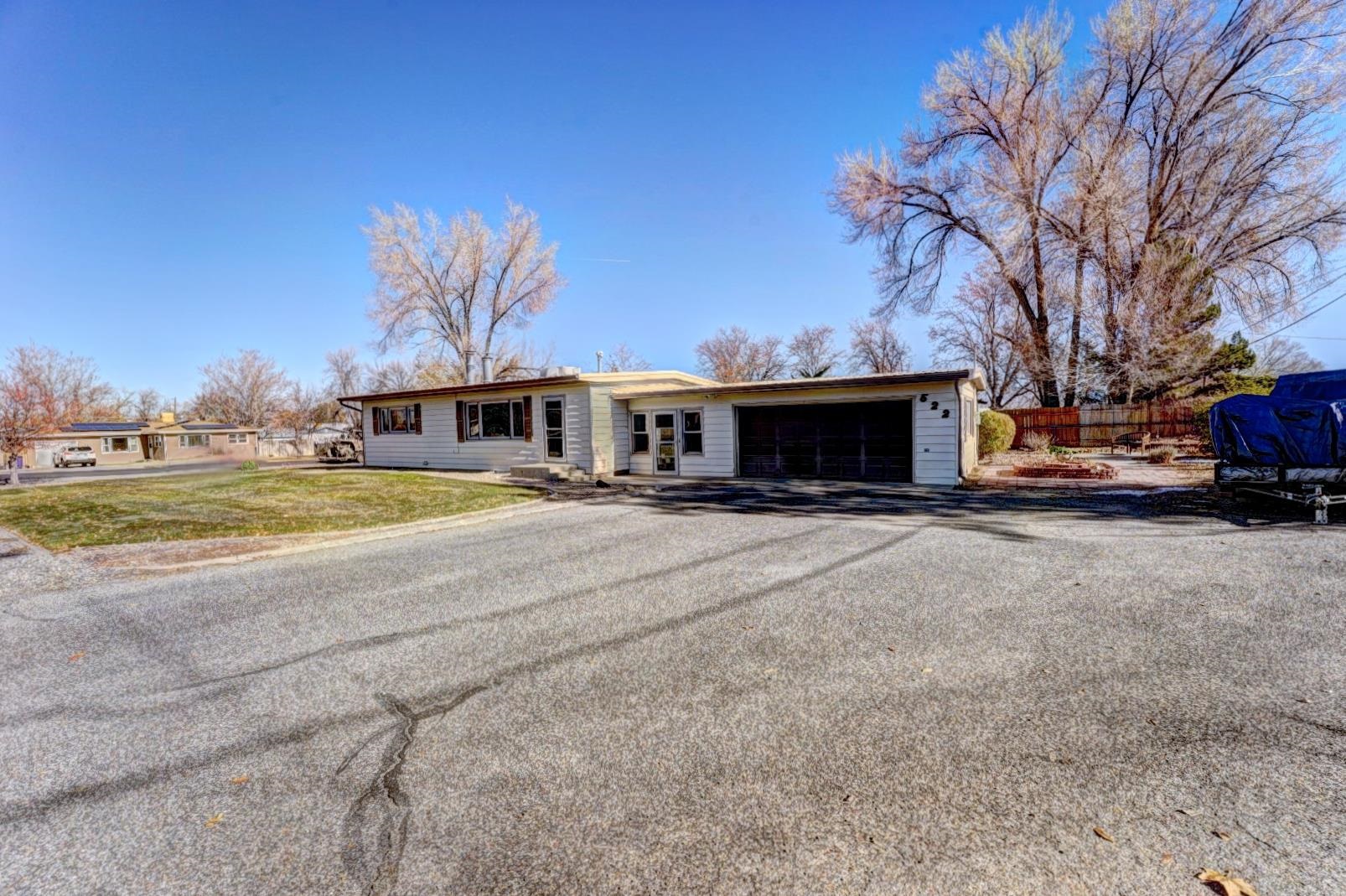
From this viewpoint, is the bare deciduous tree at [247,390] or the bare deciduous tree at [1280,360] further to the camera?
the bare deciduous tree at [247,390]

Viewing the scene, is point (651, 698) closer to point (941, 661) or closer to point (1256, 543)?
point (941, 661)

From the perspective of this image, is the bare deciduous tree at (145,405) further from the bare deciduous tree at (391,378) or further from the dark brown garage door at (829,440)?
the dark brown garage door at (829,440)

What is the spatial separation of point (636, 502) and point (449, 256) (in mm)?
25824

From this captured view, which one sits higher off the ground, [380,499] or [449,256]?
[449,256]

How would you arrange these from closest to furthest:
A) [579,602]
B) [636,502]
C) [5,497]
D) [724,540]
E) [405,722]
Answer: [405,722] < [579,602] < [724,540] < [636,502] < [5,497]

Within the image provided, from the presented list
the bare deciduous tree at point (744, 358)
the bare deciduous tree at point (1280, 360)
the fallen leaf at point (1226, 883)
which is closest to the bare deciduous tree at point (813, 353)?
the bare deciduous tree at point (744, 358)

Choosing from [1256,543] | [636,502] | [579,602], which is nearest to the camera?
[579,602]

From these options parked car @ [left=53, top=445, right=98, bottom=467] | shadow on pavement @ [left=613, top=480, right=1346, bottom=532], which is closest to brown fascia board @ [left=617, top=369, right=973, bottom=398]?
shadow on pavement @ [left=613, top=480, right=1346, bottom=532]

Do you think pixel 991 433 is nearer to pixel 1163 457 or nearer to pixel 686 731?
pixel 1163 457

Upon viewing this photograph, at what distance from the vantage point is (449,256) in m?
31.7

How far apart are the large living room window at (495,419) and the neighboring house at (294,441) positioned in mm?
13159

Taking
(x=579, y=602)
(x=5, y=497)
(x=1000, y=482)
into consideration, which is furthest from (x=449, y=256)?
(x=579, y=602)

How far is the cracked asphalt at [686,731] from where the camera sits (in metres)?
2.02

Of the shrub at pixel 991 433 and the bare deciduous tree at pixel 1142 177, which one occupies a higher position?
the bare deciduous tree at pixel 1142 177
